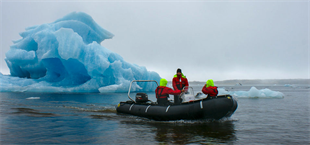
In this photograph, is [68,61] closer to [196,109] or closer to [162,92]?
[162,92]

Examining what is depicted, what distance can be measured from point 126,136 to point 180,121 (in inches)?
97.8

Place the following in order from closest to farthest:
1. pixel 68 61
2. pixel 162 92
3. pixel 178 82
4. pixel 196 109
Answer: pixel 196 109
pixel 162 92
pixel 178 82
pixel 68 61

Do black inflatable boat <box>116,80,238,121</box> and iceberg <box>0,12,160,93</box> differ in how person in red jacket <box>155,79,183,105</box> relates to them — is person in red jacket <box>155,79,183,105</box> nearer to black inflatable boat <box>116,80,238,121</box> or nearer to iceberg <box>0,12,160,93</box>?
black inflatable boat <box>116,80,238,121</box>

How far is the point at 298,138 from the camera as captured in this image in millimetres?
6082

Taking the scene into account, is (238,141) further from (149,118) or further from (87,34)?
(87,34)

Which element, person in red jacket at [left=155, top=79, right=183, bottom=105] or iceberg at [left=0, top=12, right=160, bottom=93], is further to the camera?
iceberg at [left=0, top=12, right=160, bottom=93]

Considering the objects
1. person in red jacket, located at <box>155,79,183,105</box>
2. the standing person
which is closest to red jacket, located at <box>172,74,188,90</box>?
the standing person

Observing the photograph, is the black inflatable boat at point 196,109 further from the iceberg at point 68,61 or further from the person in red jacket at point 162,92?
the iceberg at point 68,61

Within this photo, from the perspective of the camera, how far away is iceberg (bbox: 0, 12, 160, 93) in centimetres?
2198

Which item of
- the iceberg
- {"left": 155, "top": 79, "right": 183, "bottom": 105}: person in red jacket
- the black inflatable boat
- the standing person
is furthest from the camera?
the iceberg

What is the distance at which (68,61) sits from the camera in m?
23.3

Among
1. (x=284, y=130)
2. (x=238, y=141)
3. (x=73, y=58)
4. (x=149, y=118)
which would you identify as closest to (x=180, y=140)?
(x=238, y=141)

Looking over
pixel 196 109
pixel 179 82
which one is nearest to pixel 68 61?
pixel 179 82

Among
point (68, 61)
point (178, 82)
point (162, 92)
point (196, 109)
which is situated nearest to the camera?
point (196, 109)
